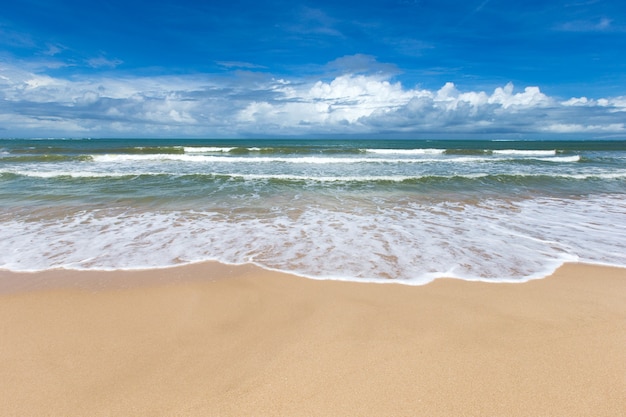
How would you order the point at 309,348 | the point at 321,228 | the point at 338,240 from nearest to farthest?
the point at 309,348
the point at 338,240
the point at 321,228

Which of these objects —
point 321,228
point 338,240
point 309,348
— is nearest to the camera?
point 309,348

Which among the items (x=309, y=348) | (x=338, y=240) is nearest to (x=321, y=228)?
Result: (x=338, y=240)

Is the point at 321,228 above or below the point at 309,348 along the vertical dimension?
above

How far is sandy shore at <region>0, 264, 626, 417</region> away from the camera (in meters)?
2.20

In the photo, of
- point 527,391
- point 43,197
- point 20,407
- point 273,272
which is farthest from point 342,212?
point 43,197

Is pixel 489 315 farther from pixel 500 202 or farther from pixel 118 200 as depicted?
pixel 118 200

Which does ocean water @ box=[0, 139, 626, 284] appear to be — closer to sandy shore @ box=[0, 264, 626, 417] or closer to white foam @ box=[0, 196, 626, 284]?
white foam @ box=[0, 196, 626, 284]

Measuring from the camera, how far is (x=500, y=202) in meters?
9.77

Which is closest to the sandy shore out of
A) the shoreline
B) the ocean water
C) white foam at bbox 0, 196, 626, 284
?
the shoreline

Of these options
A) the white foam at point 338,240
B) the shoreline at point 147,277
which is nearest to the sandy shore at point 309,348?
the shoreline at point 147,277

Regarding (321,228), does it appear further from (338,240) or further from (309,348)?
(309,348)

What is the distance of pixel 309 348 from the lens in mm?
2771

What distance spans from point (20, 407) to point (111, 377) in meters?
0.52

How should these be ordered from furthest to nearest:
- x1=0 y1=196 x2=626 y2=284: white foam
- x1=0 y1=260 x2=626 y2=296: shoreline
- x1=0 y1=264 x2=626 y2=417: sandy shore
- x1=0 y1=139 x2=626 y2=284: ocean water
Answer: x1=0 y1=139 x2=626 y2=284: ocean water → x1=0 y1=196 x2=626 y2=284: white foam → x1=0 y1=260 x2=626 y2=296: shoreline → x1=0 y1=264 x2=626 y2=417: sandy shore
